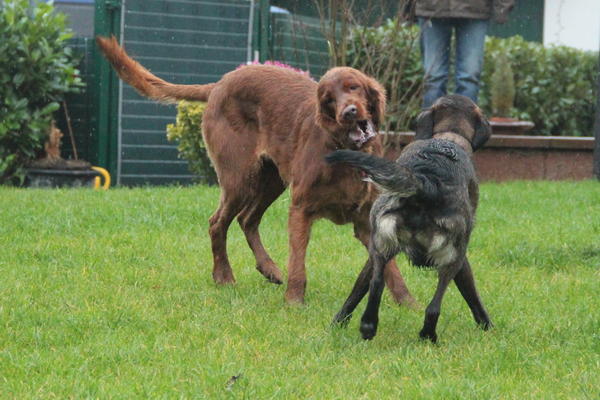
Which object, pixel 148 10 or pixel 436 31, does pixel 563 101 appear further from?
pixel 148 10

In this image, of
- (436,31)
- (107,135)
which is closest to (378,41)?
(436,31)

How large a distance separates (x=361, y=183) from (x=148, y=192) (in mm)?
4345

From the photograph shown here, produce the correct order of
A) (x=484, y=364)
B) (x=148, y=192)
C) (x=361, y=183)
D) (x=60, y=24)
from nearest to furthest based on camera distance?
(x=484, y=364) < (x=361, y=183) < (x=148, y=192) < (x=60, y=24)

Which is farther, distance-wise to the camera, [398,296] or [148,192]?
[148,192]

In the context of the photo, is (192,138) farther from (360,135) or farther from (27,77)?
(360,135)

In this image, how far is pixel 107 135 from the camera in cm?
1129

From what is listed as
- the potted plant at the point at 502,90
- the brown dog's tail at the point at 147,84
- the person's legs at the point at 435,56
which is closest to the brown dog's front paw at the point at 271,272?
the brown dog's tail at the point at 147,84

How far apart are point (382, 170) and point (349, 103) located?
101 centimetres

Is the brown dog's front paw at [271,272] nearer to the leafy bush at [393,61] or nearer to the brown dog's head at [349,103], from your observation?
the brown dog's head at [349,103]

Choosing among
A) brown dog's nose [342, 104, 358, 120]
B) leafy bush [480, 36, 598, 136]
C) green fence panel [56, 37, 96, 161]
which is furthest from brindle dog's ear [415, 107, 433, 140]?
leafy bush [480, 36, 598, 136]

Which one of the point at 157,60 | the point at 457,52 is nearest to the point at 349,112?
the point at 457,52

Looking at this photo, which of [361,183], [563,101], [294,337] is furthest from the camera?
[563,101]

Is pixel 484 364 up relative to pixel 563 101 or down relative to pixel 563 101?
down

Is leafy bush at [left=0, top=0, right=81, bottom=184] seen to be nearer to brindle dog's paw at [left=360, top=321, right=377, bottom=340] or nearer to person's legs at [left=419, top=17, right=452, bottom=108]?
person's legs at [left=419, top=17, right=452, bottom=108]
